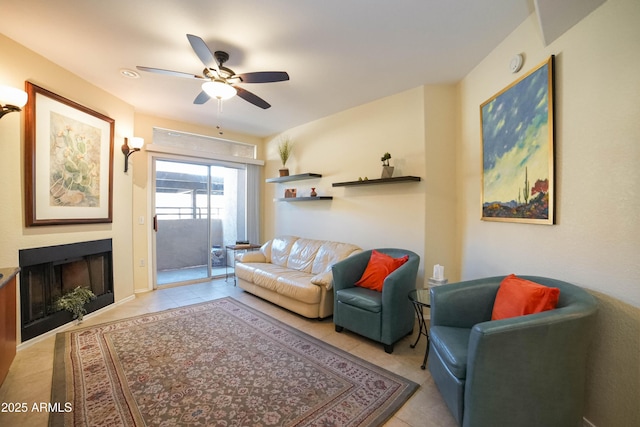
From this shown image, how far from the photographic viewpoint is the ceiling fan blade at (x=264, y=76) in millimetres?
2273

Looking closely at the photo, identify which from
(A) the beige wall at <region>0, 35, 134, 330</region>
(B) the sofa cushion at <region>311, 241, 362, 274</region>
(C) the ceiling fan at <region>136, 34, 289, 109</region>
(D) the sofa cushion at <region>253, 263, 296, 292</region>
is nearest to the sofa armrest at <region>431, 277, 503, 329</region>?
(B) the sofa cushion at <region>311, 241, 362, 274</region>

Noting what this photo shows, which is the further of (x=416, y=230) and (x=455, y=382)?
(x=416, y=230)

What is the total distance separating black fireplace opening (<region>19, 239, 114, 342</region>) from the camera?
2615 mm

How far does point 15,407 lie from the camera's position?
69.3 inches

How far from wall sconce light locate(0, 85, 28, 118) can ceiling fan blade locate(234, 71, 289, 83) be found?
69.6 inches

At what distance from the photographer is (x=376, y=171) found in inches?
142

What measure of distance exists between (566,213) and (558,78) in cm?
93

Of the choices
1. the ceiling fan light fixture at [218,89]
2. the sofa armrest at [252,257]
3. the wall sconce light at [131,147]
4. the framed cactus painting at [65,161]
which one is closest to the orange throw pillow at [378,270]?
the sofa armrest at [252,257]

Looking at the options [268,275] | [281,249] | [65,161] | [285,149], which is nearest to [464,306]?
[268,275]

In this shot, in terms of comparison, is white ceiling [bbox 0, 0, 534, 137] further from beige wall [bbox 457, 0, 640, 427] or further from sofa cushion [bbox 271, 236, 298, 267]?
sofa cushion [bbox 271, 236, 298, 267]

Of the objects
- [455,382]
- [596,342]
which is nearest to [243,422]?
[455,382]

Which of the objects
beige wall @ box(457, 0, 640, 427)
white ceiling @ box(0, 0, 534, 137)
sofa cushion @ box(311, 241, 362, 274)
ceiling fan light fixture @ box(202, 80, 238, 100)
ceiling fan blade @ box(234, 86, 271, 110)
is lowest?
sofa cushion @ box(311, 241, 362, 274)

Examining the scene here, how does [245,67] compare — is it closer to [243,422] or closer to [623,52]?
A: [623,52]

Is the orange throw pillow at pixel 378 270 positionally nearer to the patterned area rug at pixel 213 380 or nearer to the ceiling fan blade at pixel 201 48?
the patterned area rug at pixel 213 380
